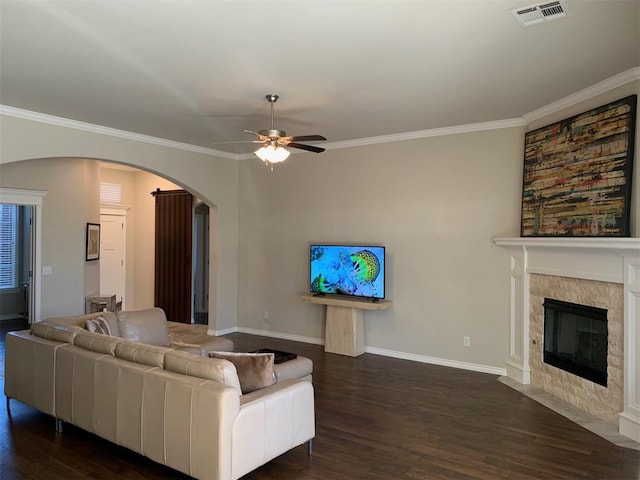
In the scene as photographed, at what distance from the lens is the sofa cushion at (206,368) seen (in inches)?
114

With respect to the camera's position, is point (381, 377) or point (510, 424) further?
point (381, 377)

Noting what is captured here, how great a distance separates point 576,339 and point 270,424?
331 cm

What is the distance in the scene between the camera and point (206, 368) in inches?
116

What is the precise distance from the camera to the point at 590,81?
4152mm

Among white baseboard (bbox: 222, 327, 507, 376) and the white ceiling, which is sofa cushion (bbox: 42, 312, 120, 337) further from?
white baseboard (bbox: 222, 327, 507, 376)

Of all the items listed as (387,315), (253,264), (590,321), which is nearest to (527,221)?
(590,321)

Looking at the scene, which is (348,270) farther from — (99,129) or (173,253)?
(173,253)

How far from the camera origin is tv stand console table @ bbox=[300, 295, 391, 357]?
6387mm

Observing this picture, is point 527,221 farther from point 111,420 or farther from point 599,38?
point 111,420

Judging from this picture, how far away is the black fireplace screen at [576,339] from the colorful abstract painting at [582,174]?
0.77m

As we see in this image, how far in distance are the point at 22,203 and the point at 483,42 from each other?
712cm

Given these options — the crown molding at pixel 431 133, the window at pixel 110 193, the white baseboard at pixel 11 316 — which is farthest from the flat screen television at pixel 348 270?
the white baseboard at pixel 11 316

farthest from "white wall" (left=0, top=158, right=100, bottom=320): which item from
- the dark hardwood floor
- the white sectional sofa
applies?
the white sectional sofa

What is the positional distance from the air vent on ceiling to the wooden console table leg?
4323 mm
